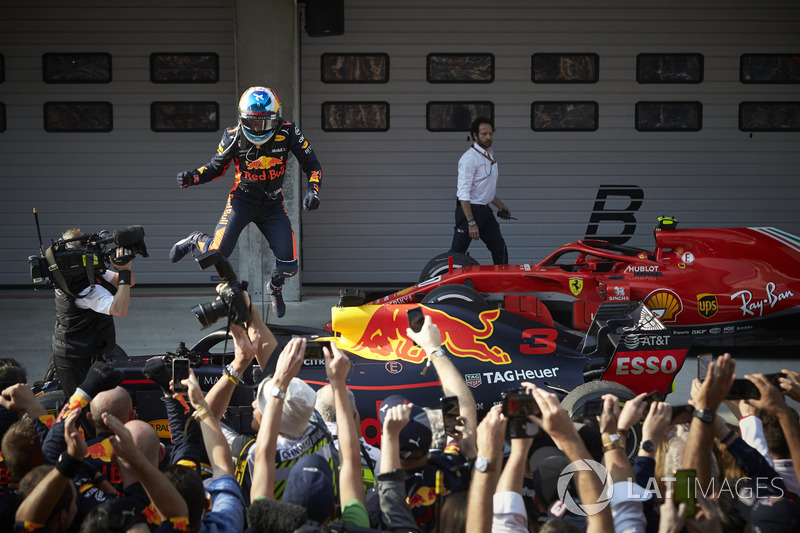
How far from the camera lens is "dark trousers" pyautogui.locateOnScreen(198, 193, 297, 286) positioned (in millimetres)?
7363

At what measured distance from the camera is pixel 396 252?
1214cm

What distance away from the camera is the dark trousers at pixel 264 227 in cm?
736

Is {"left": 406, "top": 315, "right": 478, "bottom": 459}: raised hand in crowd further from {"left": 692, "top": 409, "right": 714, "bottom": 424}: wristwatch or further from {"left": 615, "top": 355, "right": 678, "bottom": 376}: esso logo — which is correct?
{"left": 615, "top": 355, "right": 678, "bottom": 376}: esso logo

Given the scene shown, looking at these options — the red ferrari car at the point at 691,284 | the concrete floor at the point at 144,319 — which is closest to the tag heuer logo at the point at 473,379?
the red ferrari car at the point at 691,284

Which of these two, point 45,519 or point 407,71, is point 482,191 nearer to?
point 407,71

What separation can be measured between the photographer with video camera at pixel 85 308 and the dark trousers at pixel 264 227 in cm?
196

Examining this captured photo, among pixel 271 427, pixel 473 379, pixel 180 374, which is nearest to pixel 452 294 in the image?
pixel 473 379

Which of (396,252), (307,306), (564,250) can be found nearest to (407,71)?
(396,252)

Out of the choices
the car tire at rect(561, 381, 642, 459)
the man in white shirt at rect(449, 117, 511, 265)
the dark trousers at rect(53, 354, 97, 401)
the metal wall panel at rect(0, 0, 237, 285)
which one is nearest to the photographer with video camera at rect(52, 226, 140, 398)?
the dark trousers at rect(53, 354, 97, 401)

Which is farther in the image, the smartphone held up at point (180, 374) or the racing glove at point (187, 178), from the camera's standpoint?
the racing glove at point (187, 178)

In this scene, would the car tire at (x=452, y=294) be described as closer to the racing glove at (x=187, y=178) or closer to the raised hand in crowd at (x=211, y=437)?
the racing glove at (x=187, y=178)

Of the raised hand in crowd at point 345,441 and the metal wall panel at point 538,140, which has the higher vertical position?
the metal wall panel at point 538,140

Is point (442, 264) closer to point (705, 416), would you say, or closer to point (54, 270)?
point (54, 270)

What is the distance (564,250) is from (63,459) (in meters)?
6.07
